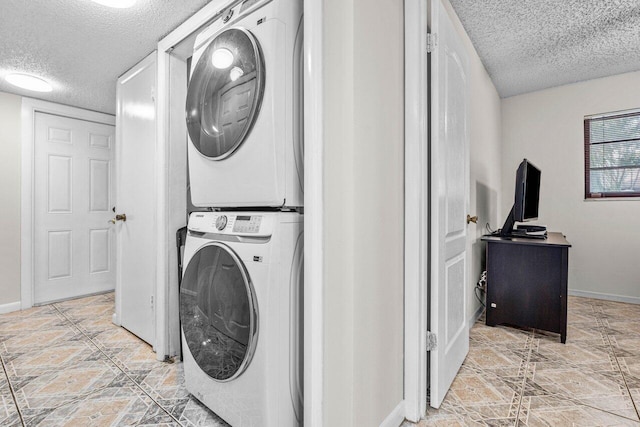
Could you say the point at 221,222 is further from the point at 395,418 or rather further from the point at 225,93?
the point at 395,418

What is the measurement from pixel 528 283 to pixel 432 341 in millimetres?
1443

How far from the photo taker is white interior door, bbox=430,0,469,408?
1.52 metres

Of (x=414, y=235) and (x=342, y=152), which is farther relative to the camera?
(x=414, y=235)

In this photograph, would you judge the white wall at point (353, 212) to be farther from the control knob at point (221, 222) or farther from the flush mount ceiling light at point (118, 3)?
the flush mount ceiling light at point (118, 3)

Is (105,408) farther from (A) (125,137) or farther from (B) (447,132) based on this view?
(B) (447,132)

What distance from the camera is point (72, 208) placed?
11.5 ft

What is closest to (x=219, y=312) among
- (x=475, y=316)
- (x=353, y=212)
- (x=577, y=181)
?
(x=353, y=212)

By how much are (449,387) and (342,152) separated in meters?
1.42

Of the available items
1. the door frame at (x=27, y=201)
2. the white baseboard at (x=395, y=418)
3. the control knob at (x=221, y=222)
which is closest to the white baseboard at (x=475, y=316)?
the white baseboard at (x=395, y=418)

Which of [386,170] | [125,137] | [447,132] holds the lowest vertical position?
[386,170]

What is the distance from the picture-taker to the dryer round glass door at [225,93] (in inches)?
48.6

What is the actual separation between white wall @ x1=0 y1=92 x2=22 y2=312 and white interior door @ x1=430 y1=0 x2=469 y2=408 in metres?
3.83

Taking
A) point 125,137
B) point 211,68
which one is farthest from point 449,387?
point 125,137

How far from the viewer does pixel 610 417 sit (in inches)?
57.3
